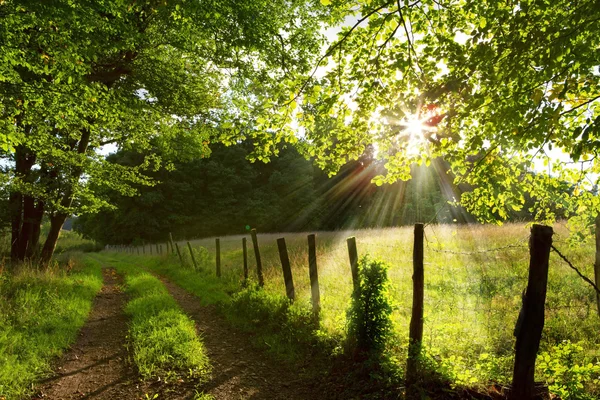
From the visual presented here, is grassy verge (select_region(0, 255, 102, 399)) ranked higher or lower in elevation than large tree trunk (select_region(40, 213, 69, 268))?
lower

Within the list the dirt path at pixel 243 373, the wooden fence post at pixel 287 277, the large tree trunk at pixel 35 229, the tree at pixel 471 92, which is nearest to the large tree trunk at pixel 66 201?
the large tree trunk at pixel 35 229

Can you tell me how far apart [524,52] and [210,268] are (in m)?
13.0

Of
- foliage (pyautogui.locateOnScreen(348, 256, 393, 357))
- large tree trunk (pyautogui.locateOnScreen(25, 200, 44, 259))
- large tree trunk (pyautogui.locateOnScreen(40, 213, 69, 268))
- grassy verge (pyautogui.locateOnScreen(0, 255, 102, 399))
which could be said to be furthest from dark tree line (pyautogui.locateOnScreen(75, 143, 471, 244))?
foliage (pyautogui.locateOnScreen(348, 256, 393, 357))

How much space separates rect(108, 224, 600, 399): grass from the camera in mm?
4180

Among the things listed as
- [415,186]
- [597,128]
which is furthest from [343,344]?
[415,186]

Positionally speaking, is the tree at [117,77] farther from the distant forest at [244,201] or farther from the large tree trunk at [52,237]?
the distant forest at [244,201]

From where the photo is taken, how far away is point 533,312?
3.00 metres

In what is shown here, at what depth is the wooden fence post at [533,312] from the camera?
300 cm

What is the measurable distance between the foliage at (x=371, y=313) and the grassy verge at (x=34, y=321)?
4728 millimetres

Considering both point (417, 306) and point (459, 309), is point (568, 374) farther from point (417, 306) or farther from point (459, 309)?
point (459, 309)

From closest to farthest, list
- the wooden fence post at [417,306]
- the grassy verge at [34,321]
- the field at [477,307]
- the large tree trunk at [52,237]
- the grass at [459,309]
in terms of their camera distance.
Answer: the field at [477,307] → the grass at [459,309] → the wooden fence post at [417,306] → the grassy verge at [34,321] → the large tree trunk at [52,237]

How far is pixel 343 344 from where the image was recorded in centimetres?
549

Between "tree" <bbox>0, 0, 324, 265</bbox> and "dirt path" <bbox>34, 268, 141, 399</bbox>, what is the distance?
3.81m

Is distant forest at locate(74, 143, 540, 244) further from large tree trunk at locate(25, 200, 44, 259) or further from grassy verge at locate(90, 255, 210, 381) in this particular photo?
grassy verge at locate(90, 255, 210, 381)
